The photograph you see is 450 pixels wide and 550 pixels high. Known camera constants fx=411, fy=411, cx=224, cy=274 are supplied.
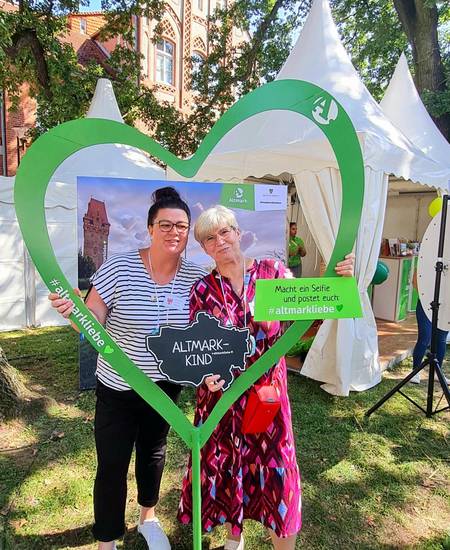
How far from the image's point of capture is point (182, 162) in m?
1.21

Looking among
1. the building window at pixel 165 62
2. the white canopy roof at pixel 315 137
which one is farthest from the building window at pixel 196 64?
the building window at pixel 165 62

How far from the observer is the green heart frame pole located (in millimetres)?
1075

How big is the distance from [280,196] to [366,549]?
1855 millimetres

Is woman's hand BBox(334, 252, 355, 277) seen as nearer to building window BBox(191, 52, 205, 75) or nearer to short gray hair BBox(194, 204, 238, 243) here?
short gray hair BBox(194, 204, 238, 243)

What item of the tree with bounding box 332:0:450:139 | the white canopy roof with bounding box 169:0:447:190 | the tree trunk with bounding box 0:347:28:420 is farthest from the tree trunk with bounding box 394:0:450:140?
the tree trunk with bounding box 0:347:28:420

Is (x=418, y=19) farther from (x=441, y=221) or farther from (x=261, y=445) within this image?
(x=261, y=445)

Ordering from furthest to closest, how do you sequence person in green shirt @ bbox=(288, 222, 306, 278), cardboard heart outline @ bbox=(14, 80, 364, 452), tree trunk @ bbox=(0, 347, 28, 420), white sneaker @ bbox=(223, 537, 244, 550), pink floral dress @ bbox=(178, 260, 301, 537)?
person in green shirt @ bbox=(288, 222, 306, 278) → tree trunk @ bbox=(0, 347, 28, 420) → white sneaker @ bbox=(223, 537, 244, 550) → pink floral dress @ bbox=(178, 260, 301, 537) → cardboard heart outline @ bbox=(14, 80, 364, 452)

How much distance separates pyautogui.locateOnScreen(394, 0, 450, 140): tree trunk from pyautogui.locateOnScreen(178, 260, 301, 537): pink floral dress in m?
8.62

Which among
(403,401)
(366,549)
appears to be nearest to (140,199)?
(366,549)

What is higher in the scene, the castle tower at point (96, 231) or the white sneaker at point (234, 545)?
the castle tower at point (96, 231)

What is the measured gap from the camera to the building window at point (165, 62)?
750 inches

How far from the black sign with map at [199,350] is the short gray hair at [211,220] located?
0.25 metres

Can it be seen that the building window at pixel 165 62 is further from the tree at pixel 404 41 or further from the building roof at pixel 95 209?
the building roof at pixel 95 209

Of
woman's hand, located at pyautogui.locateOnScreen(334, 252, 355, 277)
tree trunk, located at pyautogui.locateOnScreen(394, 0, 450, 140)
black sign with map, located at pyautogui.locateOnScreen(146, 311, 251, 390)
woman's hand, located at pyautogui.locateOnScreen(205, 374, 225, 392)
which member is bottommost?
woman's hand, located at pyautogui.locateOnScreen(205, 374, 225, 392)
